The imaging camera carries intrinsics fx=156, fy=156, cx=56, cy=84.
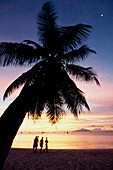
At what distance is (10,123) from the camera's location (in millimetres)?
4172

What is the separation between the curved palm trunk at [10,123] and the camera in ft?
12.6

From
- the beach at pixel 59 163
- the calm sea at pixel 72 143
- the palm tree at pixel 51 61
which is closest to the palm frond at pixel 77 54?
the palm tree at pixel 51 61

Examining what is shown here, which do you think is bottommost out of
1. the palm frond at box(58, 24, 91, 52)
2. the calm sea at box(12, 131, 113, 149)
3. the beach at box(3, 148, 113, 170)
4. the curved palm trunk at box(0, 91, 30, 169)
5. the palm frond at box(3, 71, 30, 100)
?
the calm sea at box(12, 131, 113, 149)

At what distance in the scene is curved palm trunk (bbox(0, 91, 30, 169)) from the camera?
3.84 meters

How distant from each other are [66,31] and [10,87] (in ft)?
11.2

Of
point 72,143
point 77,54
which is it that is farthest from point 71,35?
point 72,143

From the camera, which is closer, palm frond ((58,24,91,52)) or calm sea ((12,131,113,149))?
palm frond ((58,24,91,52))

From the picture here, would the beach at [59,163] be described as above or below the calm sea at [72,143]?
above

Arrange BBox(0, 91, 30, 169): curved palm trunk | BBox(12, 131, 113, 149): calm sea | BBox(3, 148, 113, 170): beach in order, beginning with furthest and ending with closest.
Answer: BBox(12, 131, 113, 149): calm sea, BBox(3, 148, 113, 170): beach, BBox(0, 91, 30, 169): curved palm trunk

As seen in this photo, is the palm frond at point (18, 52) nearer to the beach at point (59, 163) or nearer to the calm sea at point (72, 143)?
the beach at point (59, 163)

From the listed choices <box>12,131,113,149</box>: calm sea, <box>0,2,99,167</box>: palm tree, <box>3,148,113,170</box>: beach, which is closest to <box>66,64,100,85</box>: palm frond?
<box>0,2,99,167</box>: palm tree

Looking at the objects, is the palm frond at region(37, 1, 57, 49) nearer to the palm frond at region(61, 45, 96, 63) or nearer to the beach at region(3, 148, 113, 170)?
the palm frond at region(61, 45, 96, 63)

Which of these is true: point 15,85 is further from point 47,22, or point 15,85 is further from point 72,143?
point 72,143

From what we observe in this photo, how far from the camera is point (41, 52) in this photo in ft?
21.2
